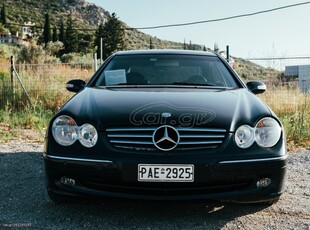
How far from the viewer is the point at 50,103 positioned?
11.8 m

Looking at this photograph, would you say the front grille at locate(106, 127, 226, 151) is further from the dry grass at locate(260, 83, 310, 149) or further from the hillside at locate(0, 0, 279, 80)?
the hillside at locate(0, 0, 279, 80)

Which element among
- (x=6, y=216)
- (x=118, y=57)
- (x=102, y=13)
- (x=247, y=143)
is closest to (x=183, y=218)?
(x=247, y=143)

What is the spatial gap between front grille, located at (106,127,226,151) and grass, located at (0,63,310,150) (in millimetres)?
3972

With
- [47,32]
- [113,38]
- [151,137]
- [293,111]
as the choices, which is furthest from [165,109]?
[47,32]

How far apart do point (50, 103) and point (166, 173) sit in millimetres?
9348

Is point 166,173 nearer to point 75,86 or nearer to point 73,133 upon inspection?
point 73,133

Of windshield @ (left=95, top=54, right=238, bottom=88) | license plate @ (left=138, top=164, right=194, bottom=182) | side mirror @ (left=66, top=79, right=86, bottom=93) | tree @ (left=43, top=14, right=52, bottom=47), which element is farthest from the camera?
tree @ (left=43, top=14, right=52, bottom=47)

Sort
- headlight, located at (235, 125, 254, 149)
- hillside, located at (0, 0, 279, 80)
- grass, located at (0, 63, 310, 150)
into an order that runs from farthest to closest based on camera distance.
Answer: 1. hillside, located at (0, 0, 279, 80)
2. grass, located at (0, 63, 310, 150)
3. headlight, located at (235, 125, 254, 149)

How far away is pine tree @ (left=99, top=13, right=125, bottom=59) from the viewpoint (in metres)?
62.5

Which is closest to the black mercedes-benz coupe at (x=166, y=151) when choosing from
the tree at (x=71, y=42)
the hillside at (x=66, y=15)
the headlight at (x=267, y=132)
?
the headlight at (x=267, y=132)

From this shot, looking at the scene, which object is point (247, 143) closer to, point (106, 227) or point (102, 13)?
point (106, 227)

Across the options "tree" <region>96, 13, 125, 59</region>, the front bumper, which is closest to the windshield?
the front bumper

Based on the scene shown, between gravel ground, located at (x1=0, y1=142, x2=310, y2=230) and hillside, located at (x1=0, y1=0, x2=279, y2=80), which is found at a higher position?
hillside, located at (x1=0, y1=0, x2=279, y2=80)

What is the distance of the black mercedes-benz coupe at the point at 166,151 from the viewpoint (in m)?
2.91
